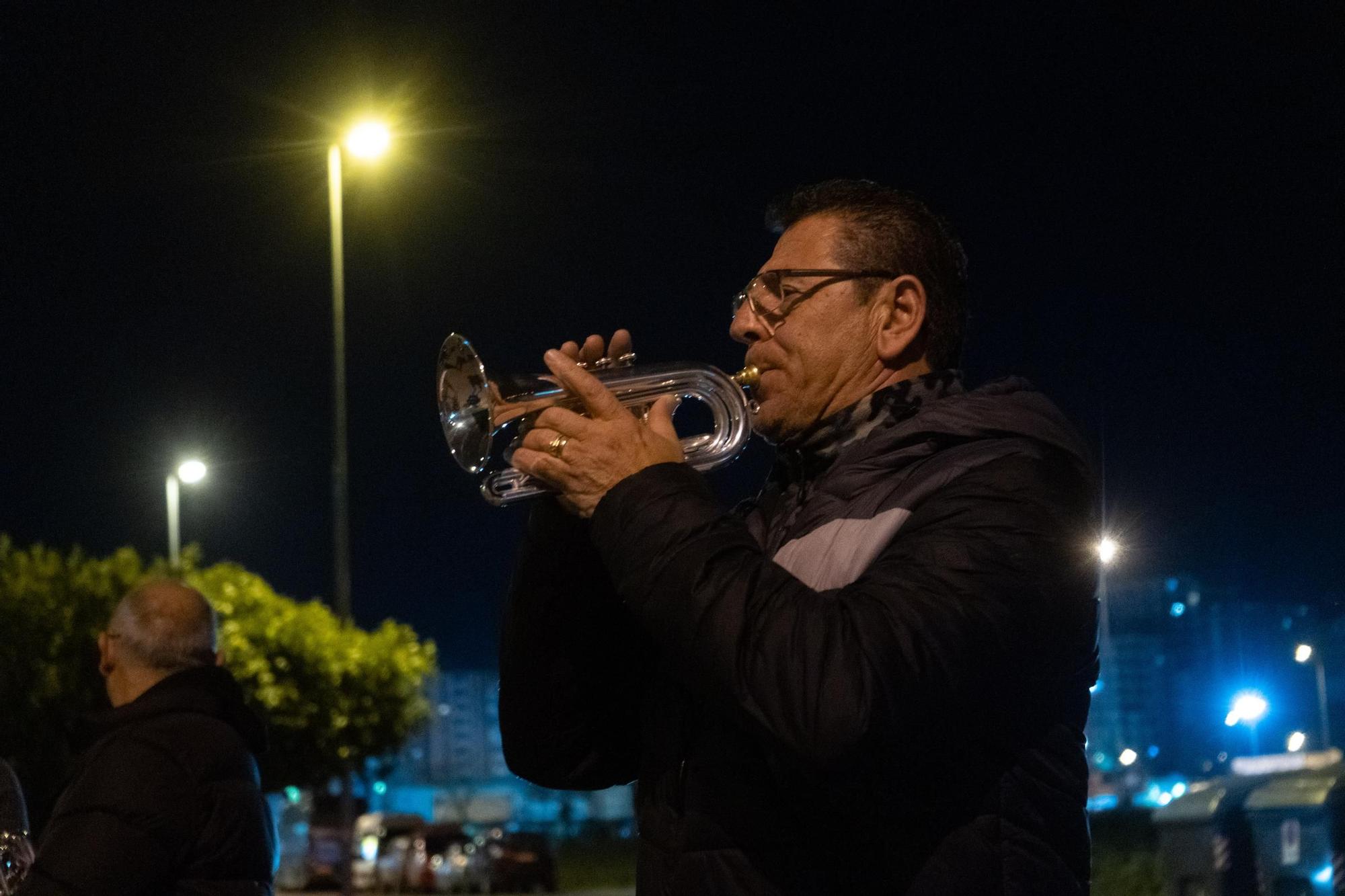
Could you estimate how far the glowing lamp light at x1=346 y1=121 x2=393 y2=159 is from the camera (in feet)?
60.7

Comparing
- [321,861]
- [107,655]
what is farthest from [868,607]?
[321,861]

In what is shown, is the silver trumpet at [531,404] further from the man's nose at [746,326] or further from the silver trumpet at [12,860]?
the silver trumpet at [12,860]

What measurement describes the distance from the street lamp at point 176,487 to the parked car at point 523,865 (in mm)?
8717

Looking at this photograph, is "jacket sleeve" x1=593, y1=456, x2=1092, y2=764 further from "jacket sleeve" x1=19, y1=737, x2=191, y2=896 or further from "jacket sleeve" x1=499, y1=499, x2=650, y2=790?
"jacket sleeve" x1=19, y1=737, x2=191, y2=896

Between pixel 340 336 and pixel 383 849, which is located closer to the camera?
pixel 340 336

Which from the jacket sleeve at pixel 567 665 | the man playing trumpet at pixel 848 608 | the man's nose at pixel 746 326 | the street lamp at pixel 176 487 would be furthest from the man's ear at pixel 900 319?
the street lamp at pixel 176 487

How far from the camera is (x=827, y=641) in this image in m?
2.17

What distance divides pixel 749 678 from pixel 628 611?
2.43 ft

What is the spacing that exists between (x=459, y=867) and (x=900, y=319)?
109 ft

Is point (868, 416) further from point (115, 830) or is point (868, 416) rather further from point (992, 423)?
point (115, 830)

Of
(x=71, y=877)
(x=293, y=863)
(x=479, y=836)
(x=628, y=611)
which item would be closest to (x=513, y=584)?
(x=628, y=611)

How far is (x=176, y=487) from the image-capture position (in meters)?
33.9

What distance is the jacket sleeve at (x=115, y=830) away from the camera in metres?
3.91

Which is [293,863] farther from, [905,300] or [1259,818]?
[905,300]
